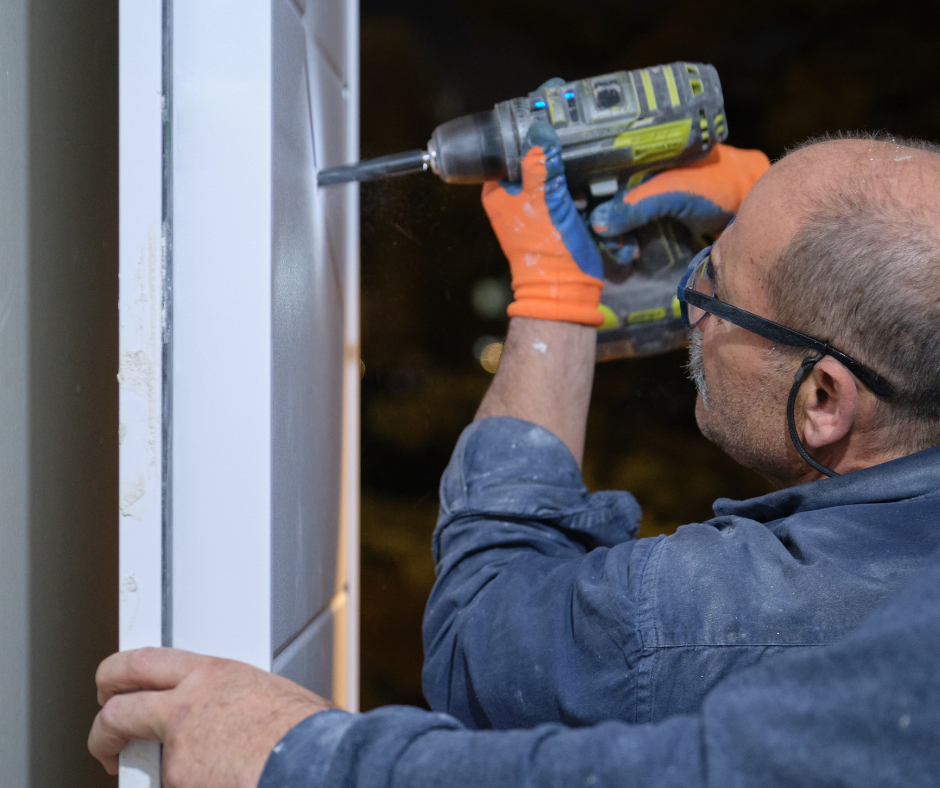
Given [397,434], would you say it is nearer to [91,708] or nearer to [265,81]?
[91,708]

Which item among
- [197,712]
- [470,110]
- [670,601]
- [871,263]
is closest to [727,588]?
[670,601]

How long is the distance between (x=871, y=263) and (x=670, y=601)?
0.43m

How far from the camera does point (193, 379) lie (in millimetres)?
761

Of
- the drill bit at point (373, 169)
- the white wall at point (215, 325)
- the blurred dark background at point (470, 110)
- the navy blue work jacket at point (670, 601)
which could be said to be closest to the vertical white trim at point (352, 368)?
the blurred dark background at point (470, 110)

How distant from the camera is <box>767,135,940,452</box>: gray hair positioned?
781mm

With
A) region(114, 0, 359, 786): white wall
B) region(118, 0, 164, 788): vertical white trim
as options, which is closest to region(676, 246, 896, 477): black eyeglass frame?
region(114, 0, 359, 786): white wall

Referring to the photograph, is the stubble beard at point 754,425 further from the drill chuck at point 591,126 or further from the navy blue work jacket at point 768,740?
the navy blue work jacket at point 768,740

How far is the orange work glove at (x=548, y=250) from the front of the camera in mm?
1118

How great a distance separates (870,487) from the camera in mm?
775

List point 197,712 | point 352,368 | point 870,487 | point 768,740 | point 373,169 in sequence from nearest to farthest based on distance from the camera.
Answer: point 768,740, point 197,712, point 870,487, point 373,169, point 352,368

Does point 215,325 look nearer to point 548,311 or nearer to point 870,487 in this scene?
point 548,311

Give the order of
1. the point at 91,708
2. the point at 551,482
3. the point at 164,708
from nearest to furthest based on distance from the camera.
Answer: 1. the point at 164,708
2. the point at 91,708
3. the point at 551,482

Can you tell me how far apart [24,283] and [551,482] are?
708 millimetres

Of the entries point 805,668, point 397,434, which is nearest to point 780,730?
point 805,668
